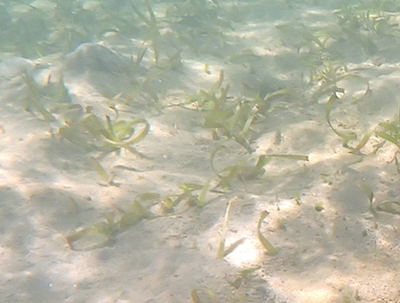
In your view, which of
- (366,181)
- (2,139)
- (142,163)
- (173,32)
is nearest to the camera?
(366,181)

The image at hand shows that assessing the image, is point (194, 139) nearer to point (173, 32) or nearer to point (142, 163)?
point (142, 163)

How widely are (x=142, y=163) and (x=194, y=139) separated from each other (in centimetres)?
60

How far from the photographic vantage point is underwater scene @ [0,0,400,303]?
205 centimetres

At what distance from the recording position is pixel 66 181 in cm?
289

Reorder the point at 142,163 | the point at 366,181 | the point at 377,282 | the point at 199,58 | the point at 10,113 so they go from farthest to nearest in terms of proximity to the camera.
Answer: the point at 199,58, the point at 10,113, the point at 142,163, the point at 366,181, the point at 377,282

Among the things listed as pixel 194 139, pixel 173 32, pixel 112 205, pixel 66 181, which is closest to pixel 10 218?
pixel 66 181

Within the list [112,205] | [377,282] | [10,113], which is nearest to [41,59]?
[10,113]

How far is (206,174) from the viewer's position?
9.81 ft

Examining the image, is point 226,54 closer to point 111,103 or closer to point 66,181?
point 111,103

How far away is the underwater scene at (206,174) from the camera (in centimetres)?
205

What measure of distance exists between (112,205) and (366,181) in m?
1.81

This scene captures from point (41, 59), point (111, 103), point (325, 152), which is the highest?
point (325, 152)

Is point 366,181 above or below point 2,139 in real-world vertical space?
above

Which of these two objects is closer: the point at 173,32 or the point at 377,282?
the point at 377,282
